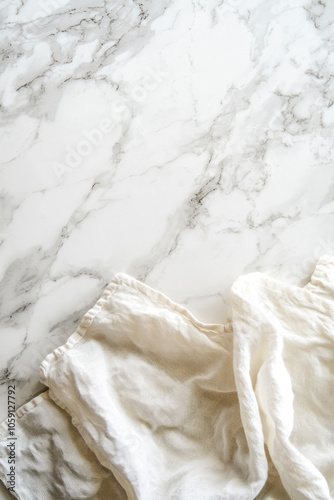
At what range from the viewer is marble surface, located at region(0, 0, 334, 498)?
74cm

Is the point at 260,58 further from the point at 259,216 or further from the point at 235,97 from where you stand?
the point at 259,216

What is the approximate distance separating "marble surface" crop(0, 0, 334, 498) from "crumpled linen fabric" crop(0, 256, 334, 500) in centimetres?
6

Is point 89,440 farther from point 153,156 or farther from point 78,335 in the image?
point 153,156

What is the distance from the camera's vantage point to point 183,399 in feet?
2.25

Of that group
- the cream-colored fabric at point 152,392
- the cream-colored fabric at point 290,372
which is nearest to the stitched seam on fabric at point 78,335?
the cream-colored fabric at point 152,392

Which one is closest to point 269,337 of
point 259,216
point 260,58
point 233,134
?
point 259,216

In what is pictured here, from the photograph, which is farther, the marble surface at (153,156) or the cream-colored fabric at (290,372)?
the marble surface at (153,156)

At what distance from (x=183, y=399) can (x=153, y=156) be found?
16.3 inches

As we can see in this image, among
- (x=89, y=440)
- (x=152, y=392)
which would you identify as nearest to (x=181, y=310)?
(x=152, y=392)

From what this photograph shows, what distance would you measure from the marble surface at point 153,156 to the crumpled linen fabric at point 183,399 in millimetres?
58

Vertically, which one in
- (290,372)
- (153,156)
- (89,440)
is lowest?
(290,372)

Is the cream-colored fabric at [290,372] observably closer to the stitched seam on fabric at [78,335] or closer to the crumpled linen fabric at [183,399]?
the crumpled linen fabric at [183,399]

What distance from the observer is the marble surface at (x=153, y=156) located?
29.1 inches

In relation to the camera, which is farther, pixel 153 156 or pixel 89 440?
pixel 153 156
